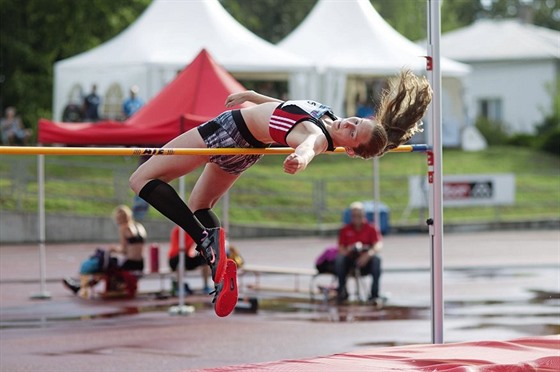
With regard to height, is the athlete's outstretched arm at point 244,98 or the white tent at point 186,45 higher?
the white tent at point 186,45

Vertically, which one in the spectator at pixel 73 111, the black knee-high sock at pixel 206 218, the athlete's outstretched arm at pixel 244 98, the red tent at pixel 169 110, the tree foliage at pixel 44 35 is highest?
the tree foliage at pixel 44 35

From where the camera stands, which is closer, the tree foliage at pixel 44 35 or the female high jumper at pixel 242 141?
the female high jumper at pixel 242 141

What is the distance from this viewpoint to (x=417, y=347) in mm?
8422

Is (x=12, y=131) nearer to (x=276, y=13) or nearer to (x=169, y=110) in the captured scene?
(x=276, y=13)

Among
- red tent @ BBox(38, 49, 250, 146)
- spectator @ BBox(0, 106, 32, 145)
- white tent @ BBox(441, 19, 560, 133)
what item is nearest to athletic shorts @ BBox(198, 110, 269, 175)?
red tent @ BBox(38, 49, 250, 146)

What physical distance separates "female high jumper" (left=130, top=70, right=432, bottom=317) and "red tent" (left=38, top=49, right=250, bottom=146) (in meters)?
5.29

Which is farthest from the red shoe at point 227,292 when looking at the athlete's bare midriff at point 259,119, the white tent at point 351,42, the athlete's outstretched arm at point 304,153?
the white tent at point 351,42

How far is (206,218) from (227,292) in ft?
1.90

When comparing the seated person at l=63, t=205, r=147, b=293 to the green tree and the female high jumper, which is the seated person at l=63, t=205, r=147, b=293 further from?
the green tree

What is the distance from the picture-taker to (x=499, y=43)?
55750 mm

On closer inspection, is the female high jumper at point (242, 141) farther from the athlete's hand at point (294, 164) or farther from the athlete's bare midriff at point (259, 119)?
the athlete's hand at point (294, 164)

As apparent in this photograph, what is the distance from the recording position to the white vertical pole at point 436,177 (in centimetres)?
883

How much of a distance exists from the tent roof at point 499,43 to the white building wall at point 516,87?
59cm

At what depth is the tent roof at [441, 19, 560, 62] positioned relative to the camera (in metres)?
54.1
